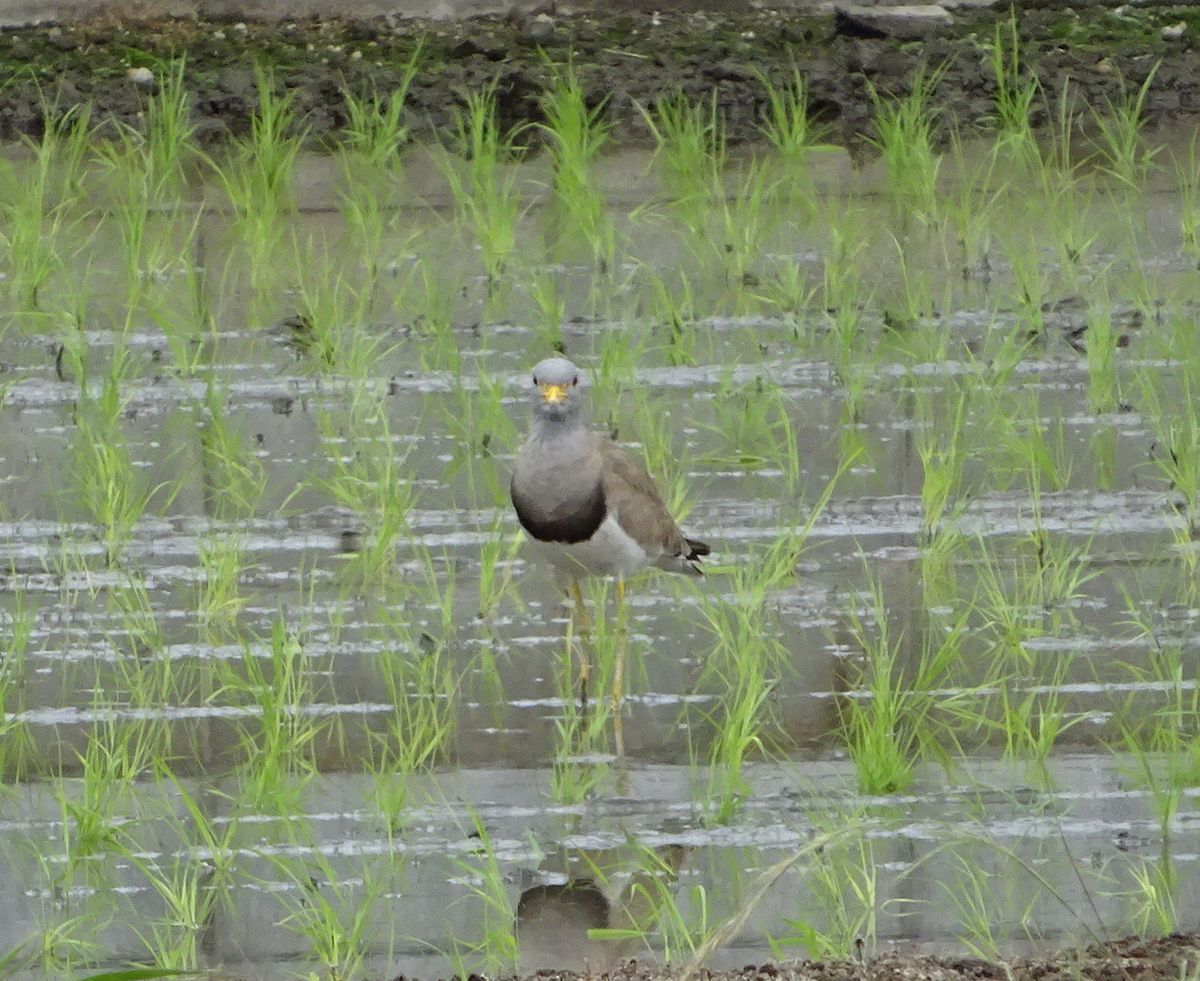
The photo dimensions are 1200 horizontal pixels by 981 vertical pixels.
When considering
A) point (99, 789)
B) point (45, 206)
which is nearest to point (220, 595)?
point (99, 789)

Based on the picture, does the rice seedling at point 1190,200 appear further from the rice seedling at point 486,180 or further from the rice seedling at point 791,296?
the rice seedling at point 486,180

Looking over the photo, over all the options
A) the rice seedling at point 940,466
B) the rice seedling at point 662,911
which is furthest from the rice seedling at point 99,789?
the rice seedling at point 940,466

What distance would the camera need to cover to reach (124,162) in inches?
346

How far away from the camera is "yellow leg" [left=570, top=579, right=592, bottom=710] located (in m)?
4.89

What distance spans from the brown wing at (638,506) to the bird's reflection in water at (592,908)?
905 mm

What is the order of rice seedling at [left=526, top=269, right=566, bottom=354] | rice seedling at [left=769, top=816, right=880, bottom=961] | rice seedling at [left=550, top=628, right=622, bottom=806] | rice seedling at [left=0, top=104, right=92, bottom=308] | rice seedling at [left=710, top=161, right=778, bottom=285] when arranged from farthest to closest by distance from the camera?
rice seedling at [left=710, top=161, right=778, bottom=285] < rice seedling at [left=0, top=104, right=92, bottom=308] < rice seedling at [left=526, top=269, right=566, bottom=354] < rice seedling at [left=550, top=628, right=622, bottom=806] < rice seedling at [left=769, top=816, right=880, bottom=961]

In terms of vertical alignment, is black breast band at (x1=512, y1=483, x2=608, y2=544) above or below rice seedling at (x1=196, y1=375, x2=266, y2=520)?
above

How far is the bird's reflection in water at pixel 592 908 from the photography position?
3.73 metres

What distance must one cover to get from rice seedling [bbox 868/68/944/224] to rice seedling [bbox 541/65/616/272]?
A: 1.03 m

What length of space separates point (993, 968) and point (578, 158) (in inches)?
217

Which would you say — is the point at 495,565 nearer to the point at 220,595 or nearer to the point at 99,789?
the point at 220,595

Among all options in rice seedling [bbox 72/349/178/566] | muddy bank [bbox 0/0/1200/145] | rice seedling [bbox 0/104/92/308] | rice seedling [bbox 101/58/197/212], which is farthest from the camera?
muddy bank [bbox 0/0/1200/145]

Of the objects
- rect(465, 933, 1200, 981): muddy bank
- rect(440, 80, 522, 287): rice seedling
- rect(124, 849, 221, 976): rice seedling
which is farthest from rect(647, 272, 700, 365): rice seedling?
rect(465, 933, 1200, 981): muddy bank

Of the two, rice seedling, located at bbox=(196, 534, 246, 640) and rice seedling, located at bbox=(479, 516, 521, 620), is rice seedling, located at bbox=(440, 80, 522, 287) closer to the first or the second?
rice seedling, located at bbox=(479, 516, 521, 620)
